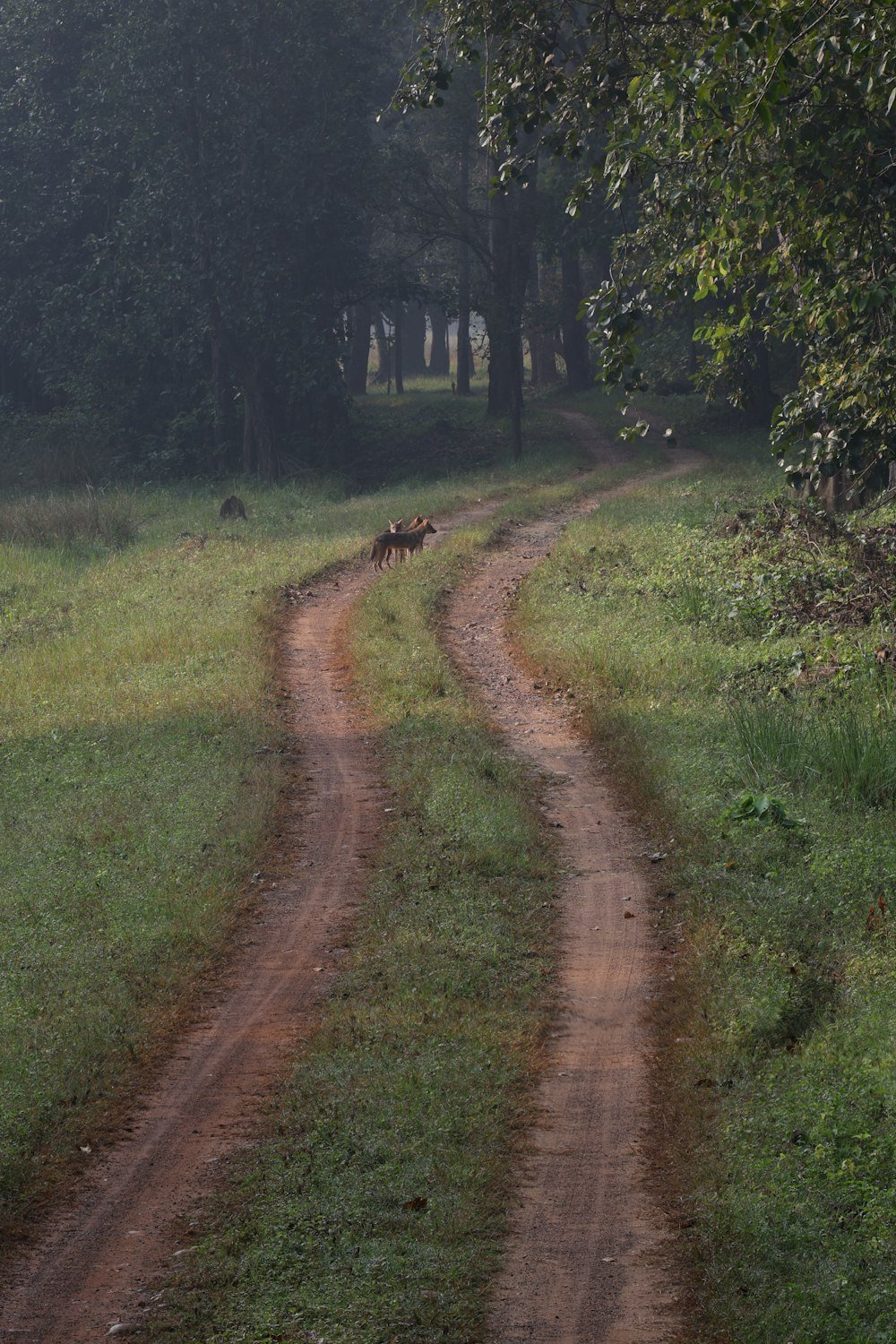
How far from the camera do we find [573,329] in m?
43.8

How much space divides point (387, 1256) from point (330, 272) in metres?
34.9

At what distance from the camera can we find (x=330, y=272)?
3709cm

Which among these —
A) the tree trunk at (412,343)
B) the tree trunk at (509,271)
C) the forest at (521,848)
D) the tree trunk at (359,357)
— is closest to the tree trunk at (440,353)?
the tree trunk at (412,343)

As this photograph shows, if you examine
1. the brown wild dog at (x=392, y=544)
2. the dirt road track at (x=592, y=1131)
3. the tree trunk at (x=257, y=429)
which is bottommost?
the dirt road track at (x=592, y=1131)

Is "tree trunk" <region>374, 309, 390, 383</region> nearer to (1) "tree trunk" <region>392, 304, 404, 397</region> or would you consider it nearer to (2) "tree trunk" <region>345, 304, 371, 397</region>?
(1) "tree trunk" <region>392, 304, 404, 397</region>

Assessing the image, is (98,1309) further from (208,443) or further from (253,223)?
(208,443)

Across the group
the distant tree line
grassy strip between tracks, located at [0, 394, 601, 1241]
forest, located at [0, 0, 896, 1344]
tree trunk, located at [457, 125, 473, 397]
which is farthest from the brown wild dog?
tree trunk, located at [457, 125, 473, 397]

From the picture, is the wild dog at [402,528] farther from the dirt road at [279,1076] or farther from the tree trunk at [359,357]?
the tree trunk at [359,357]

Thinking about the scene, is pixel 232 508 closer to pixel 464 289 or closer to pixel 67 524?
pixel 67 524

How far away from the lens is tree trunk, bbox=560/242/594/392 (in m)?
42.3

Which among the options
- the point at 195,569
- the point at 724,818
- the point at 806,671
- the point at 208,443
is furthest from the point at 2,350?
the point at 724,818

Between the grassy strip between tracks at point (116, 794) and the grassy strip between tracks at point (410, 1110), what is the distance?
3.06 ft

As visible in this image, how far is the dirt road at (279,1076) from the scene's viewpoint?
4727mm

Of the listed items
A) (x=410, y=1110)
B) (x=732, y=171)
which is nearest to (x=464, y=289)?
(x=732, y=171)
